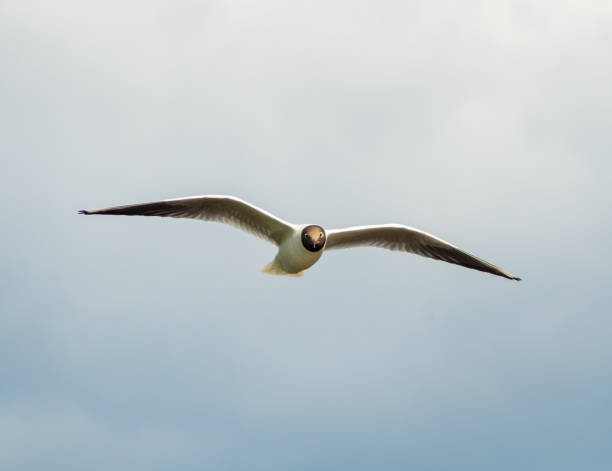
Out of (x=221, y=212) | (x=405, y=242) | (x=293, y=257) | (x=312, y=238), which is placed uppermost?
(x=221, y=212)

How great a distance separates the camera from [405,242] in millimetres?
32188

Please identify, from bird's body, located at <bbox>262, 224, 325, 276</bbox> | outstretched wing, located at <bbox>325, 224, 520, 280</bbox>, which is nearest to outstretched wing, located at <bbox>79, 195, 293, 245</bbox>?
bird's body, located at <bbox>262, 224, 325, 276</bbox>

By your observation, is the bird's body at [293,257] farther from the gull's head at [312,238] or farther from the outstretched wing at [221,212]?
the outstretched wing at [221,212]

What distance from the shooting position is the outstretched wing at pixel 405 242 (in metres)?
30.8

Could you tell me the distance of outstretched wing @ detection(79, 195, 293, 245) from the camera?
28.5 meters

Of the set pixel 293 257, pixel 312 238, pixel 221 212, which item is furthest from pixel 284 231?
pixel 221 212

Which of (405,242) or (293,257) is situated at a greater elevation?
(405,242)

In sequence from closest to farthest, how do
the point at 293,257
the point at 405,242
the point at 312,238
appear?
1. the point at 312,238
2. the point at 293,257
3. the point at 405,242

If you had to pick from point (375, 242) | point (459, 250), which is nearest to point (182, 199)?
point (375, 242)

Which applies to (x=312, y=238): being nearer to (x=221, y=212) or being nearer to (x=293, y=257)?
(x=293, y=257)

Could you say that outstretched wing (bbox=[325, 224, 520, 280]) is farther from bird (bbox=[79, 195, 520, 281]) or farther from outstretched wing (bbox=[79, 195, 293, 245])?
outstretched wing (bbox=[79, 195, 293, 245])

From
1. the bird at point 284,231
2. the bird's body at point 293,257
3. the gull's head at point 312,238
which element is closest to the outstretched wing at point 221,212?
the bird at point 284,231

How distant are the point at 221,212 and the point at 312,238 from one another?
2.74 meters

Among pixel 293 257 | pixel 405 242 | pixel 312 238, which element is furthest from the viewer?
pixel 405 242
